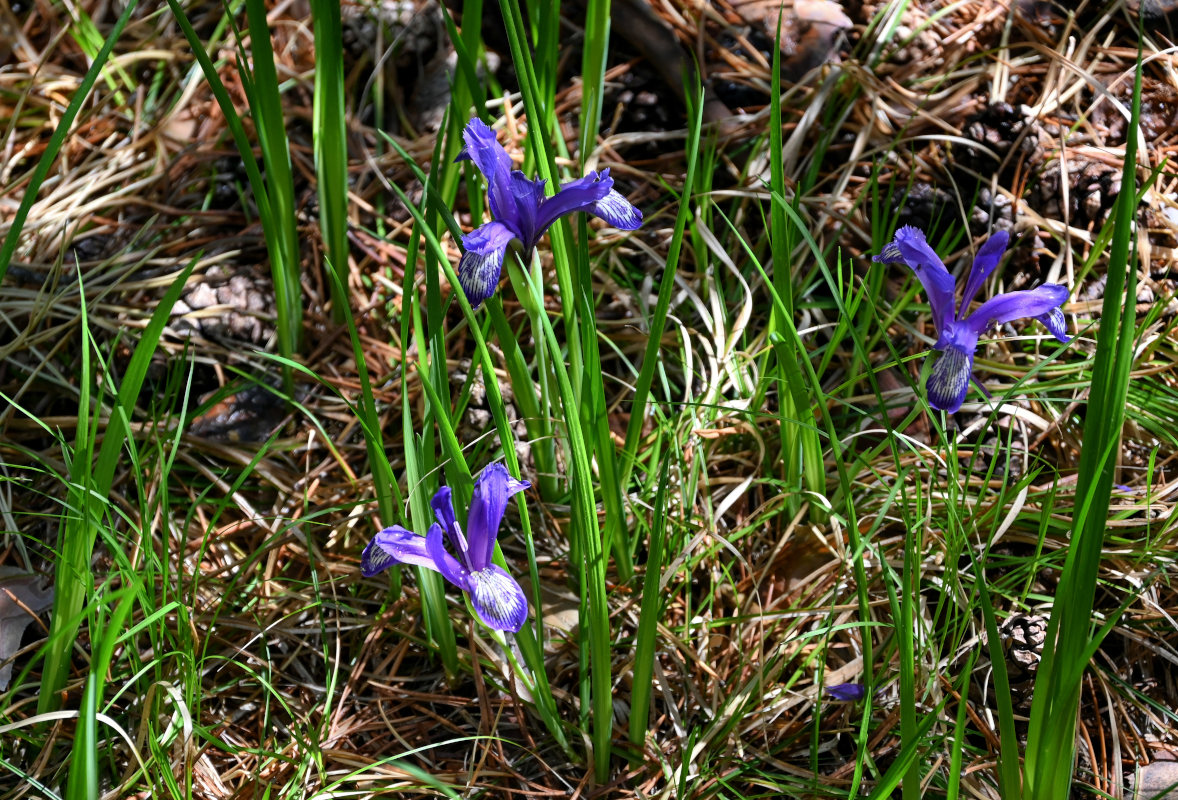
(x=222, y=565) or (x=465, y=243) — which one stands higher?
(x=465, y=243)

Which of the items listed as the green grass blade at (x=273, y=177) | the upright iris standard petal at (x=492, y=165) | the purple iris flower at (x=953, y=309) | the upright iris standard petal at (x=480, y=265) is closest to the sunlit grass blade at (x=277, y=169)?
the green grass blade at (x=273, y=177)

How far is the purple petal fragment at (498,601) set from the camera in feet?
3.99

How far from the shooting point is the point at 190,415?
6.24 ft

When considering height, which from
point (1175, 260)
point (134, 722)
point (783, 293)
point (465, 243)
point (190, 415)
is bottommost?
point (134, 722)

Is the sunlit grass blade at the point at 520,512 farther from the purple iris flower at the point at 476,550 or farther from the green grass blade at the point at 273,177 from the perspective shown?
the green grass blade at the point at 273,177

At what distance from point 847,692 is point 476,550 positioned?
0.62 meters

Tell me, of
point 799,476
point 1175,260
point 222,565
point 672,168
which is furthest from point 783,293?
point 222,565

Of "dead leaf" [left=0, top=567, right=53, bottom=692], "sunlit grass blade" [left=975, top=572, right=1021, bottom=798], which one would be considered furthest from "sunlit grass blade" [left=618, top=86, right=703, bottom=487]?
"dead leaf" [left=0, top=567, right=53, bottom=692]

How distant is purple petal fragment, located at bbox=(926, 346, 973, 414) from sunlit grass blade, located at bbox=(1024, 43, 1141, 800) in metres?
0.23

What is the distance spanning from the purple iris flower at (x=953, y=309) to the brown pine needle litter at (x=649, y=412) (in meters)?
0.08

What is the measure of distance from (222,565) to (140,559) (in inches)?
5.5

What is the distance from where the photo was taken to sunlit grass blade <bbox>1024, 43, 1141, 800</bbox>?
1.01 meters

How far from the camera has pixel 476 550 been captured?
50.0 inches

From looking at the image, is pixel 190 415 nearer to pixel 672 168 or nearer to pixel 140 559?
pixel 140 559
